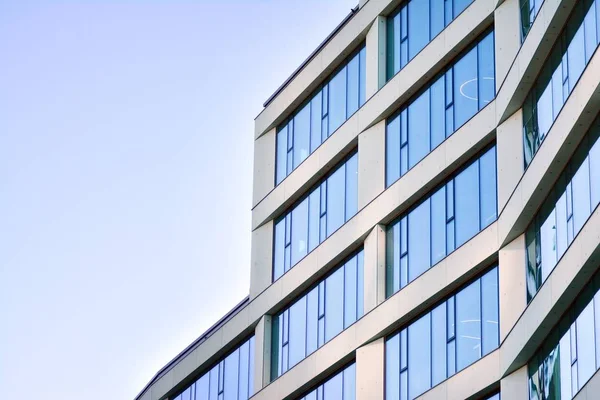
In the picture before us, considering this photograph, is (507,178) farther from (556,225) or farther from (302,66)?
(302,66)

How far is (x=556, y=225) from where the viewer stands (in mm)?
39562

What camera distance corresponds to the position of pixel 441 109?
4816 cm

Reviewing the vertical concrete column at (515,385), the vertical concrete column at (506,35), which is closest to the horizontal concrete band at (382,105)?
the vertical concrete column at (506,35)

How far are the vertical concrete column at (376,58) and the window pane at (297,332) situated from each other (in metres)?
8.14

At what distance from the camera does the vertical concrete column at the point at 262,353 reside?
182 ft

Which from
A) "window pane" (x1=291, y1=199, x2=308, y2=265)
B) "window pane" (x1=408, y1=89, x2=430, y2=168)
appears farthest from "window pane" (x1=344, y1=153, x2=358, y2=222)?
"window pane" (x1=408, y1=89, x2=430, y2=168)

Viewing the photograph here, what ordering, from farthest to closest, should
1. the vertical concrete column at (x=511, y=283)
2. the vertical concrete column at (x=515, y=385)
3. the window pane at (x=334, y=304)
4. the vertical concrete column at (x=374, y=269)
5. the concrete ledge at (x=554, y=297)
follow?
the window pane at (x=334, y=304), the vertical concrete column at (x=374, y=269), the vertical concrete column at (x=511, y=283), the vertical concrete column at (x=515, y=385), the concrete ledge at (x=554, y=297)

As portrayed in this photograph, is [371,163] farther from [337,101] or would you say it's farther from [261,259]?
[261,259]

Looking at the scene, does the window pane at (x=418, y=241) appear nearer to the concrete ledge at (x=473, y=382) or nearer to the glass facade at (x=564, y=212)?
the concrete ledge at (x=473, y=382)

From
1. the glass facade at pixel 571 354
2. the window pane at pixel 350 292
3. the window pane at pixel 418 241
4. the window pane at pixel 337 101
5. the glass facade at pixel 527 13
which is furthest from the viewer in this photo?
the window pane at pixel 337 101

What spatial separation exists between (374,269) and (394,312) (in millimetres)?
2281

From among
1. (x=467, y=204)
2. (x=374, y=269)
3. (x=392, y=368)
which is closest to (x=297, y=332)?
(x=374, y=269)

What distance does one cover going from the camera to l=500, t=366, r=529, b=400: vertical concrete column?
40906 millimetres

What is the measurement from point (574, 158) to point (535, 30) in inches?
187
